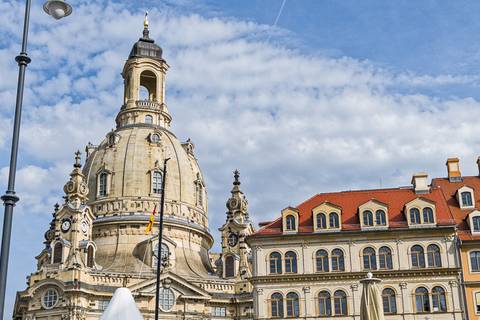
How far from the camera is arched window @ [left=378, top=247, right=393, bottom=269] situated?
163ft

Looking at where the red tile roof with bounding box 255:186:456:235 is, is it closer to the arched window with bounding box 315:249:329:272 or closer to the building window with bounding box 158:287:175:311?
the arched window with bounding box 315:249:329:272

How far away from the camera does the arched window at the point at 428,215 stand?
5003 centimetres

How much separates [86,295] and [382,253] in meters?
29.2

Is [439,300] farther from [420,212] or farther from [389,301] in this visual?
[420,212]

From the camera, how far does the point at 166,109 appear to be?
285 ft

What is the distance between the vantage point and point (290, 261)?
5053cm

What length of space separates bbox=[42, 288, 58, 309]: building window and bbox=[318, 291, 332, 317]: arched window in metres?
27.9

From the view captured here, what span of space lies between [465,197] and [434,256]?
5.66m

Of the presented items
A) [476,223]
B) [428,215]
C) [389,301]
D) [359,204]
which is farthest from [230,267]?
[476,223]

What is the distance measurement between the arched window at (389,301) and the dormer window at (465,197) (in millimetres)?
8533

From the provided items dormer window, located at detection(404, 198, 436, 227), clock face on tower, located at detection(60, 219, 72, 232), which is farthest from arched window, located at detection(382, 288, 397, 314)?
clock face on tower, located at detection(60, 219, 72, 232)

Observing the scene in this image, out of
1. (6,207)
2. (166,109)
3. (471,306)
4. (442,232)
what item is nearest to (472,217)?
(442,232)

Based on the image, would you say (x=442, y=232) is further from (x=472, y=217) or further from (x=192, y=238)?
(x=192, y=238)

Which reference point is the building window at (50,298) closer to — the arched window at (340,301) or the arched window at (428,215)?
the arched window at (340,301)
